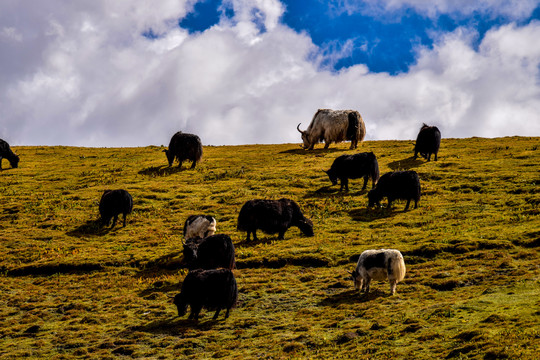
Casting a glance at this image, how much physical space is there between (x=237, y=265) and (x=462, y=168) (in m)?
21.7

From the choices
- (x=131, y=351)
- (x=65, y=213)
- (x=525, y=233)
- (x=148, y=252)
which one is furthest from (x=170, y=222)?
(x=525, y=233)

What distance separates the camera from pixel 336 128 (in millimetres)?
47875

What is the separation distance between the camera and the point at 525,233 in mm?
20281

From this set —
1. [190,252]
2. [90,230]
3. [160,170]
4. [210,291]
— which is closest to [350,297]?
[210,291]

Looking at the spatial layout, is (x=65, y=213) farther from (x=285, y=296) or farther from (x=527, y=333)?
(x=527, y=333)

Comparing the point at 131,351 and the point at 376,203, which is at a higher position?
the point at 376,203

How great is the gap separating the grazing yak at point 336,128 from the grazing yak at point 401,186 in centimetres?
2058

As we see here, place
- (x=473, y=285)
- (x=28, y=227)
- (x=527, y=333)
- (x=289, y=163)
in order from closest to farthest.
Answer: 1. (x=527, y=333)
2. (x=473, y=285)
3. (x=28, y=227)
4. (x=289, y=163)

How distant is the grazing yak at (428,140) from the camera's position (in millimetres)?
38500

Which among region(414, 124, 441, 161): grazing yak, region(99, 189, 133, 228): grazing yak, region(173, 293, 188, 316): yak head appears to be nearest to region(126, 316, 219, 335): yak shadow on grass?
region(173, 293, 188, 316): yak head

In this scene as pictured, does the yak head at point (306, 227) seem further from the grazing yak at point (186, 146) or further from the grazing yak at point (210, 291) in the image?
the grazing yak at point (186, 146)

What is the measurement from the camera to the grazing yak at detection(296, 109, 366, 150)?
47594 millimetres

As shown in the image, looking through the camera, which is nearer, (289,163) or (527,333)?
(527,333)

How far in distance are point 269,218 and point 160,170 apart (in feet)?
65.0
